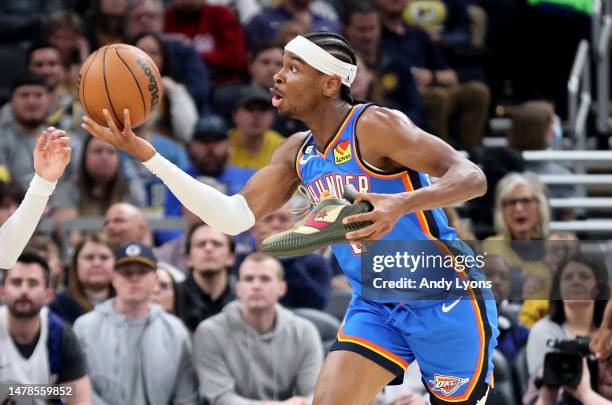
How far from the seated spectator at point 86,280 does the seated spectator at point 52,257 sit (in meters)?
0.38

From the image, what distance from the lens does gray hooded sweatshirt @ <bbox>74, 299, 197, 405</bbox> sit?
7.66m

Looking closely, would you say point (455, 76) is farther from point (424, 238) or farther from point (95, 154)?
point (424, 238)

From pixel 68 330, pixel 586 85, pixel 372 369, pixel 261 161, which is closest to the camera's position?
pixel 372 369

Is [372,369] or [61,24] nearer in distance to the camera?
[372,369]

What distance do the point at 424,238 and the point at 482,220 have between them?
15.5 ft

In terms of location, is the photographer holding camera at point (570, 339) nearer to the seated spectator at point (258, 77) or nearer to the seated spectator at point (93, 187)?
the seated spectator at point (93, 187)

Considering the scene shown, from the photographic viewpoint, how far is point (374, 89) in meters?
10.9

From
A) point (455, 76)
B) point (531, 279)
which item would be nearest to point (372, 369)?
point (531, 279)

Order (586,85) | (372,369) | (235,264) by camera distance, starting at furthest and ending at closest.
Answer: (586,85)
(235,264)
(372,369)

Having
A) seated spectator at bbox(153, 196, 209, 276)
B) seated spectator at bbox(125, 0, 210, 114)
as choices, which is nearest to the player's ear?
seated spectator at bbox(153, 196, 209, 276)

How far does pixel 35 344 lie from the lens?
7383 mm

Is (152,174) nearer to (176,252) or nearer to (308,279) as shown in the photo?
(176,252)

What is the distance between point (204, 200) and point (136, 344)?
7.62ft
